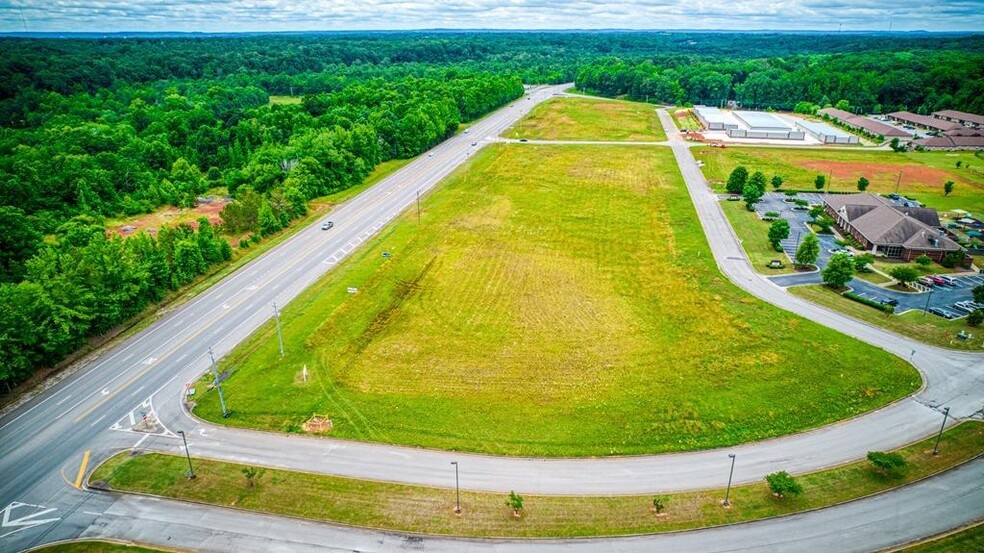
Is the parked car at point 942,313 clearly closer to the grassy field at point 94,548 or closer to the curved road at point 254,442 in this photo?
the curved road at point 254,442

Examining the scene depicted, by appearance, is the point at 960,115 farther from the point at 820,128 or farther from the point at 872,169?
the point at 872,169

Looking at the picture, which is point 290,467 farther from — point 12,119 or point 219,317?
point 12,119

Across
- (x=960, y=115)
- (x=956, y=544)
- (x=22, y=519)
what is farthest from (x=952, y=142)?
(x=22, y=519)

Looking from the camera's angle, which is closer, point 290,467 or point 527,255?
point 290,467

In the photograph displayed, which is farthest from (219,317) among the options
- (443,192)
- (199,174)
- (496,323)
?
(199,174)

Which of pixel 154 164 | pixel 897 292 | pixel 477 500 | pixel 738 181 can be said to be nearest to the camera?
pixel 477 500

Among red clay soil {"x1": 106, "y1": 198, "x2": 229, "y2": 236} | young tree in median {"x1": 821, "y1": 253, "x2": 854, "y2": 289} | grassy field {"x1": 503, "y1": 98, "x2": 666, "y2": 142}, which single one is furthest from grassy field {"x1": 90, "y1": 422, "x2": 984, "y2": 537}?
grassy field {"x1": 503, "y1": 98, "x2": 666, "y2": 142}

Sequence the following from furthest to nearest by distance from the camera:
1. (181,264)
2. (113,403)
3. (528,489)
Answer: (181,264)
(113,403)
(528,489)
